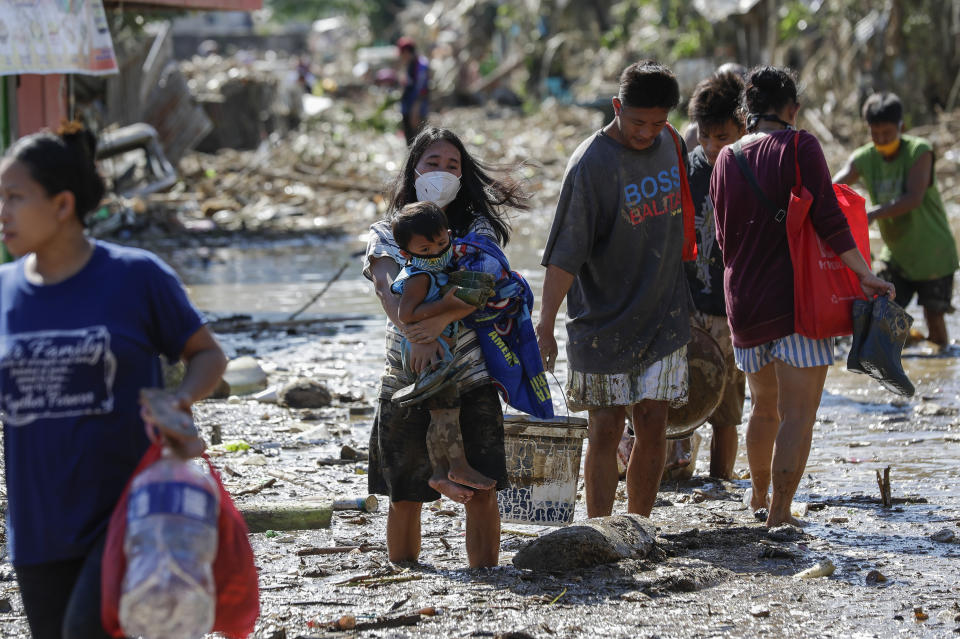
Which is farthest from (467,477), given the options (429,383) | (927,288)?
(927,288)

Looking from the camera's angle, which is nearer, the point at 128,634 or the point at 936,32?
the point at 128,634

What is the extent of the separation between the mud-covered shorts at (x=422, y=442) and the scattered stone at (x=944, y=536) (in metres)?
1.86

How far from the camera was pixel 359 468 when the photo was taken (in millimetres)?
6289

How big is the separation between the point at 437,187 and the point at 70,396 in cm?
178

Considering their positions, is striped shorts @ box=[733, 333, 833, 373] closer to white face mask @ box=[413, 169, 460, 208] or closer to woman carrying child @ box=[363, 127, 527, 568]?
woman carrying child @ box=[363, 127, 527, 568]

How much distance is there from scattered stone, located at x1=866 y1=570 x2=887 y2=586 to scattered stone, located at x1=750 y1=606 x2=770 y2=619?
520mm

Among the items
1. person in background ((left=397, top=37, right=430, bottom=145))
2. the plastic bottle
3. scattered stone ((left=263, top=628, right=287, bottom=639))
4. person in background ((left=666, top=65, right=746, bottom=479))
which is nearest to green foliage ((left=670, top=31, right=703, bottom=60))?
person in background ((left=397, top=37, right=430, bottom=145))

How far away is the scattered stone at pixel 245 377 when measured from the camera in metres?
8.01

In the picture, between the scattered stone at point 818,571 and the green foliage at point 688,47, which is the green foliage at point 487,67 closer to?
the green foliage at point 688,47

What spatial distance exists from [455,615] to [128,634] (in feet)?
4.53

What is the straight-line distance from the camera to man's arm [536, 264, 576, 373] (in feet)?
15.5

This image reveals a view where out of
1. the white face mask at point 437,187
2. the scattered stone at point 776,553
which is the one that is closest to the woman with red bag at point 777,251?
the scattered stone at point 776,553

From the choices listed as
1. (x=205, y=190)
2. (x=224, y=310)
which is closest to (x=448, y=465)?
(x=224, y=310)

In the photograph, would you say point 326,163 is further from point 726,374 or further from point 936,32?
point 726,374
